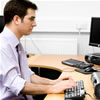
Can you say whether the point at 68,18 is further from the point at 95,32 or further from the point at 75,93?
the point at 75,93

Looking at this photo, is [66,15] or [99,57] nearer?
[99,57]

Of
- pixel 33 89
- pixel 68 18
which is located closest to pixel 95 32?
pixel 68 18

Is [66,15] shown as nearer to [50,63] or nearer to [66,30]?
[66,30]

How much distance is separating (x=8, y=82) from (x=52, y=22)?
171 centimetres

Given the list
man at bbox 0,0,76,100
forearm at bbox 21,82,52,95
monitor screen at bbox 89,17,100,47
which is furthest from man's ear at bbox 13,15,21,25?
monitor screen at bbox 89,17,100,47

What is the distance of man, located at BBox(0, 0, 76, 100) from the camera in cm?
130

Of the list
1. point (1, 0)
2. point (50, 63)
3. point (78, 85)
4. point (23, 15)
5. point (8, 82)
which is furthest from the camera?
point (1, 0)

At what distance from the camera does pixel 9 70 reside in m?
1.30

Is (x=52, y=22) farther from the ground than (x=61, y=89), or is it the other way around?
(x=52, y=22)

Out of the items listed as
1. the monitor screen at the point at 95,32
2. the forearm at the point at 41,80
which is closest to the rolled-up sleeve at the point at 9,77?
the forearm at the point at 41,80

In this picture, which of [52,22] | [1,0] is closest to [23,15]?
[52,22]

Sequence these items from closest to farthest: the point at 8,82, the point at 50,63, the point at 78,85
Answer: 1. the point at 8,82
2. the point at 78,85
3. the point at 50,63

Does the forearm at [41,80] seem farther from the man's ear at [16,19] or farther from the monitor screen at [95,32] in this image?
the monitor screen at [95,32]

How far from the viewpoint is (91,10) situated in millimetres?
2785
